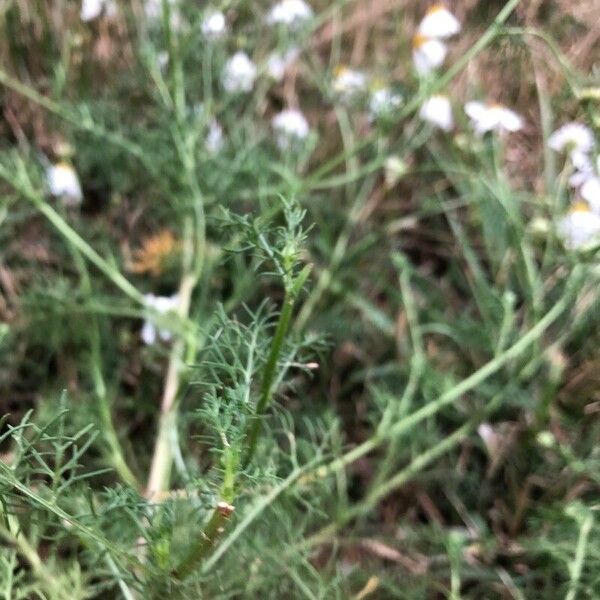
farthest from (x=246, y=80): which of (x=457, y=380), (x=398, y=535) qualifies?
(x=398, y=535)

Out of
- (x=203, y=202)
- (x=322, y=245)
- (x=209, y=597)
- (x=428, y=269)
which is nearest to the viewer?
(x=209, y=597)

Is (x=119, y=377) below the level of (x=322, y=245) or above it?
below

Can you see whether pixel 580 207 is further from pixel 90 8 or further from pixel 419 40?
pixel 90 8

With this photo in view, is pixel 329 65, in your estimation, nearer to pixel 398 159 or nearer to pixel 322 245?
pixel 398 159

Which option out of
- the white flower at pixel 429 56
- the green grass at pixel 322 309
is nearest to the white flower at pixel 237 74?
the green grass at pixel 322 309

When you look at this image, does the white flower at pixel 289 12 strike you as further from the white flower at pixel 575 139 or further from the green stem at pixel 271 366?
the green stem at pixel 271 366

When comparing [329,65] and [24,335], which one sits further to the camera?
[329,65]
